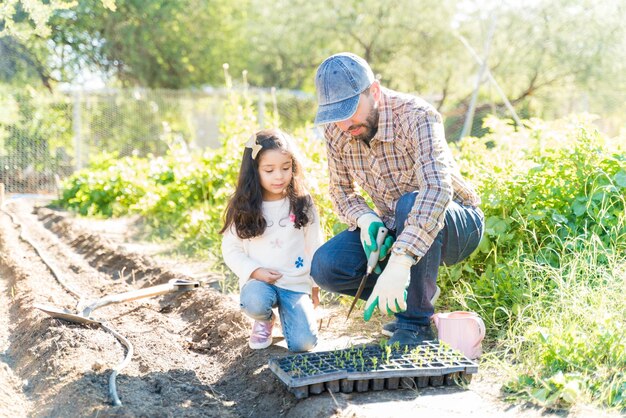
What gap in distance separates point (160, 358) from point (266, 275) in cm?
67

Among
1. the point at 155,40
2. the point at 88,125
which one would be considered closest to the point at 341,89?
the point at 88,125

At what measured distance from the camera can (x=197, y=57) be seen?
16.2 metres

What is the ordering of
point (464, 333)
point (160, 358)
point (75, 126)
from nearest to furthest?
point (464, 333), point (160, 358), point (75, 126)

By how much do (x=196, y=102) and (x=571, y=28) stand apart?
288 inches

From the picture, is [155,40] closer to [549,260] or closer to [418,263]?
[549,260]

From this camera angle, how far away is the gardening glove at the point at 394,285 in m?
2.72

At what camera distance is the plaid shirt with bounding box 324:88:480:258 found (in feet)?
9.12

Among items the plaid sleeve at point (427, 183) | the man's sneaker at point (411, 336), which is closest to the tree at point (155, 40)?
the plaid sleeve at point (427, 183)

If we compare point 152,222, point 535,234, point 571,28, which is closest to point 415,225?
point 535,234

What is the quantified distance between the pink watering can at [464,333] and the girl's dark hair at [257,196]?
2.62ft

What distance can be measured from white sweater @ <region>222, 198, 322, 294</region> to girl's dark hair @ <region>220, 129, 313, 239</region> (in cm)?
4

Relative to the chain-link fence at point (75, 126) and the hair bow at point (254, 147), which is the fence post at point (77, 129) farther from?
the hair bow at point (254, 147)

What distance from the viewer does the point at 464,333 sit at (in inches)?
116

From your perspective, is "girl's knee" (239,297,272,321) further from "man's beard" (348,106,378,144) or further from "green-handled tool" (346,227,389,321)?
"man's beard" (348,106,378,144)
